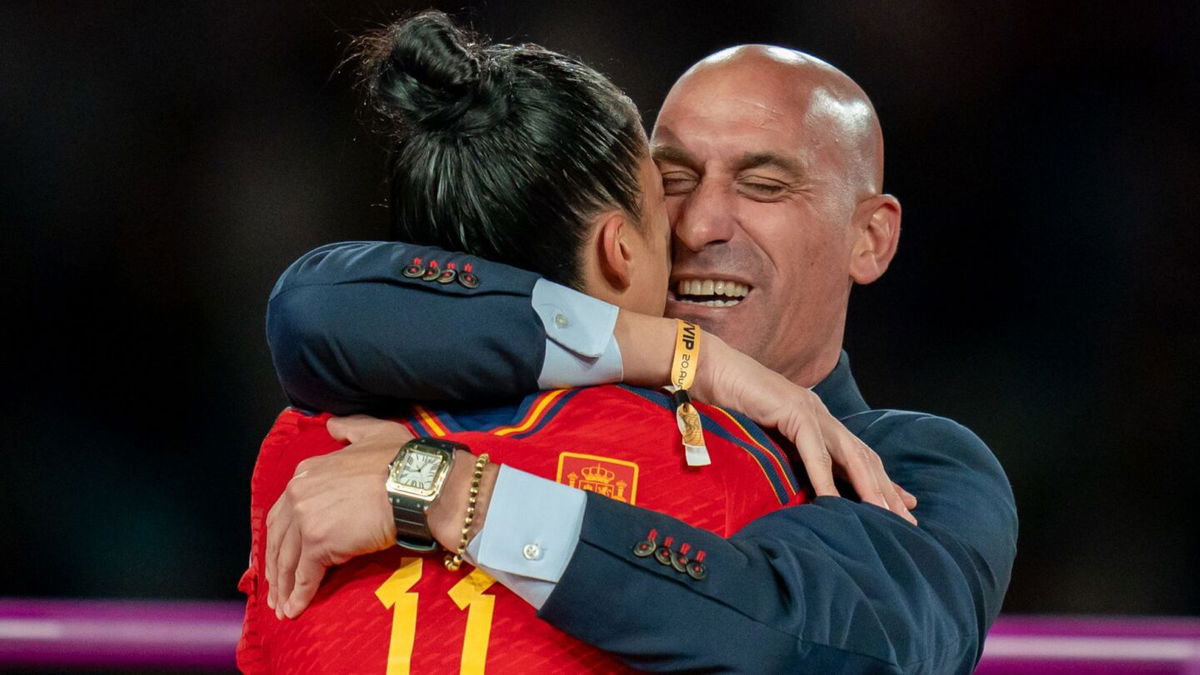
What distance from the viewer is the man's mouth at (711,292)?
161 cm

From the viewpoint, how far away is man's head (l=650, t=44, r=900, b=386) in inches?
62.8

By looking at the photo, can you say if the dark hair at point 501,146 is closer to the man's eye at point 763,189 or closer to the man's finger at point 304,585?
the man's finger at point 304,585

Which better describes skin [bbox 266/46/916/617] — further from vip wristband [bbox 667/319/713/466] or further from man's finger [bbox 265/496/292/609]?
man's finger [bbox 265/496/292/609]

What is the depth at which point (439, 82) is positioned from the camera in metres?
1.00

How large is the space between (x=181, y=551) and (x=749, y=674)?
2546 millimetres

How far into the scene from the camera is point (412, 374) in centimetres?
95

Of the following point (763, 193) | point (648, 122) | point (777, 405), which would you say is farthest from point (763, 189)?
point (648, 122)

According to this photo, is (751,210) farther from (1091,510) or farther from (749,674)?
(1091,510)

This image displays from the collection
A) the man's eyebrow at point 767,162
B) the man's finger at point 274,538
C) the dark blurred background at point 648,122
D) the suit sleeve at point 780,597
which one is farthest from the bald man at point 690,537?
the dark blurred background at point 648,122

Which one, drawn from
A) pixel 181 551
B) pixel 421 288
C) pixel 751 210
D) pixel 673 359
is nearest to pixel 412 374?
pixel 421 288

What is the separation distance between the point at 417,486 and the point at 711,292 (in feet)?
2.60

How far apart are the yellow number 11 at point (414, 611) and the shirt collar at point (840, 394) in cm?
76

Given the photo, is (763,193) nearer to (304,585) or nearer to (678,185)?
(678,185)

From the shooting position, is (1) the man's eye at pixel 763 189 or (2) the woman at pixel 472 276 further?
(1) the man's eye at pixel 763 189
